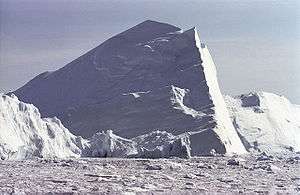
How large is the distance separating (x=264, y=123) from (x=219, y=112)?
13.3m

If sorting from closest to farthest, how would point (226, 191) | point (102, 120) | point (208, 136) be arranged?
1. point (226, 191)
2. point (208, 136)
3. point (102, 120)

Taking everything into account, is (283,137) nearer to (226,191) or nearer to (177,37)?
(177,37)

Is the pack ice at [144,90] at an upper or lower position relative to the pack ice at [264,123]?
upper

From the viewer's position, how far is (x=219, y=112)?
156 feet

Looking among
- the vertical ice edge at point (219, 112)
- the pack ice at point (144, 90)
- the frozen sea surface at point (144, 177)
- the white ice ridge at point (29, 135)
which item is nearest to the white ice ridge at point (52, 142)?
the white ice ridge at point (29, 135)

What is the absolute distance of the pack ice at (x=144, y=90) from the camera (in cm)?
4541

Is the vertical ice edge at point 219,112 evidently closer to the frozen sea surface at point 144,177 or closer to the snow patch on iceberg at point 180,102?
the snow patch on iceberg at point 180,102

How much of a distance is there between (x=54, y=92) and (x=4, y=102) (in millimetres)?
21266

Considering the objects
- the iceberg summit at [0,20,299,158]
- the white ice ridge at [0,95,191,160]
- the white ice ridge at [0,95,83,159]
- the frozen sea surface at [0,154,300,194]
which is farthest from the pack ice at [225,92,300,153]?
the frozen sea surface at [0,154,300,194]

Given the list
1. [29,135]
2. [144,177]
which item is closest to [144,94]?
[29,135]

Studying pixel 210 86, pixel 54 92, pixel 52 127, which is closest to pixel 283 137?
pixel 210 86

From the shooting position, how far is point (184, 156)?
31.5 meters

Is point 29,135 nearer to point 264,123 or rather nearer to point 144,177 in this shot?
point 144,177

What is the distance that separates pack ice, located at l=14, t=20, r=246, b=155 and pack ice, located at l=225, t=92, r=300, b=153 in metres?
4.44
